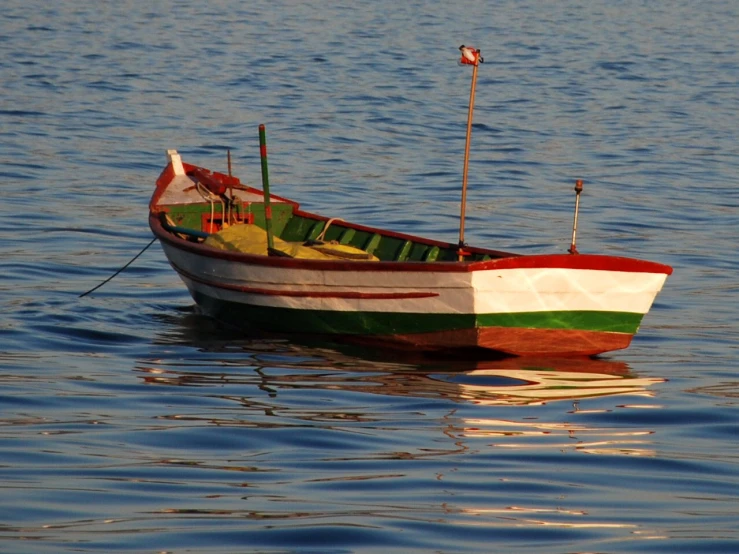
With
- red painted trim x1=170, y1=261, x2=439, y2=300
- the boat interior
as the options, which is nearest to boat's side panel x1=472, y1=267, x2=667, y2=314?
red painted trim x1=170, y1=261, x2=439, y2=300

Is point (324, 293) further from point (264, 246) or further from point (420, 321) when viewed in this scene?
point (264, 246)

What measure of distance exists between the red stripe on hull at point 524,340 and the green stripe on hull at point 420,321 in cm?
5

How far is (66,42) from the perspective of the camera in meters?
44.5

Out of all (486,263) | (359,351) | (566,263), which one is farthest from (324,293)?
(566,263)

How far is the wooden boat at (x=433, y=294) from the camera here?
12.3 m

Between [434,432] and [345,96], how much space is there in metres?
27.5

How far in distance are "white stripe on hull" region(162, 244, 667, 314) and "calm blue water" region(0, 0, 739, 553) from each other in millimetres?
540

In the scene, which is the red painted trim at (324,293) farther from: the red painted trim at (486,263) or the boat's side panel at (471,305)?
the red painted trim at (486,263)

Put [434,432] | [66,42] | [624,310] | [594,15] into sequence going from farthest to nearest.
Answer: [594,15] < [66,42] < [624,310] < [434,432]

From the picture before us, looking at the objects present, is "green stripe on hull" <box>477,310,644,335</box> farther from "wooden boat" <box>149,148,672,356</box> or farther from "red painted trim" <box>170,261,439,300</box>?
"red painted trim" <box>170,261,439,300</box>

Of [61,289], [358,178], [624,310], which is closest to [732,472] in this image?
[624,310]

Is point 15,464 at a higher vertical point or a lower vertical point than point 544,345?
higher

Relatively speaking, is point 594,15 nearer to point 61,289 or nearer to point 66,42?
point 66,42

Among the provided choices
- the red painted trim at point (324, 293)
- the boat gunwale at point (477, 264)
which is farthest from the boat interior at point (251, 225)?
the boat gunwale at point (477, 264)
